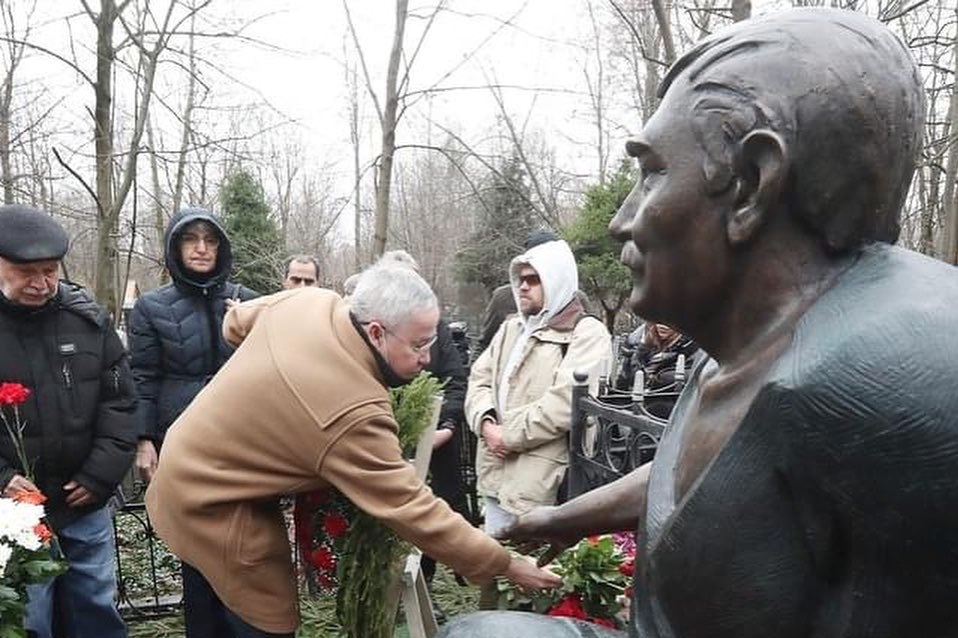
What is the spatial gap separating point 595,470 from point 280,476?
146 centimetres

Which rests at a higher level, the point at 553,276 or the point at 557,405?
the point at 553,276

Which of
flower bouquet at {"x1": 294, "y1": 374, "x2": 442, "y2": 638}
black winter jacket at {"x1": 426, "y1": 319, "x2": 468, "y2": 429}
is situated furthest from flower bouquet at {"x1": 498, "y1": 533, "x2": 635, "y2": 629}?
black winter jacket at {"x1": 426, "y1": 319, "x2": 468, "y2": 429}

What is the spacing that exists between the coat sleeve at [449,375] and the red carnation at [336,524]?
2018 millimetres

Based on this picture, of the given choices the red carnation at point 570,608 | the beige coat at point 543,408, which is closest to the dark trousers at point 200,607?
the beige coat at point 543,408

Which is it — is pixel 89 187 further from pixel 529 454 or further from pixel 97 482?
pixel 529 454

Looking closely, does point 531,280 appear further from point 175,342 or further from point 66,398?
point 66,398

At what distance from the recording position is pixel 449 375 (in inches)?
190

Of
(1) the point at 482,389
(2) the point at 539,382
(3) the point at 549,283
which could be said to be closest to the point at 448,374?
(1) the point at 482,389

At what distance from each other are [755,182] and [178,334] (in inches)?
141

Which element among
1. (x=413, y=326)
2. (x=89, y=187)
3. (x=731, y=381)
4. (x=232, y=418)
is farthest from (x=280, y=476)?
(x=89, y=187)

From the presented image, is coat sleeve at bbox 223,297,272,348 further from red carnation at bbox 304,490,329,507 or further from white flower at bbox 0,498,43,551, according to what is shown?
white flower at bbox 0,498,43,551

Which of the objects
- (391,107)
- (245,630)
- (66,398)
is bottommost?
(245,630)

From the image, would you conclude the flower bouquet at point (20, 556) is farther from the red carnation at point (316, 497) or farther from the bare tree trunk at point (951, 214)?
the bare tree trunk at point (951, 214)

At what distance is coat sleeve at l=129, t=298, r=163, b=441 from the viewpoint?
4047 mm
